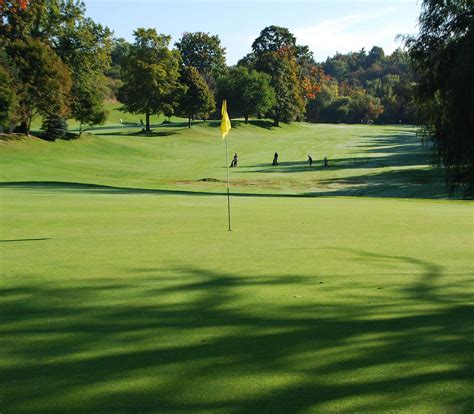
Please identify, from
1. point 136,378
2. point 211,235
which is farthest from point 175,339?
point 211,235

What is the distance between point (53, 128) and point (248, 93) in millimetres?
49870

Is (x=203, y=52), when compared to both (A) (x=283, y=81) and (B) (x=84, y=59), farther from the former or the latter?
(B) (x=84, y=59)

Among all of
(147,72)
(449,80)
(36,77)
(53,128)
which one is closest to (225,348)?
(449,80)

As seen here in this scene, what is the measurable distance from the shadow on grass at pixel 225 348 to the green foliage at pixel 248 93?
104 meters

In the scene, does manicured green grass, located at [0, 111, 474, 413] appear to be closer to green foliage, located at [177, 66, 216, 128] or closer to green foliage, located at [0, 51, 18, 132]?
green foliage, located at [0, 51, 18, 132]

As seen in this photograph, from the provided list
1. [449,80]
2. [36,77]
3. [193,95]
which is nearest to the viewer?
[449,80]

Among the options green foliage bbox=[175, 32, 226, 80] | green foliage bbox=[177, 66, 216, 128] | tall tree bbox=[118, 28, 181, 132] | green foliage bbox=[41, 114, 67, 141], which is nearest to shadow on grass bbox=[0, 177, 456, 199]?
green foliage bbox=[41, 114, 67, 141]

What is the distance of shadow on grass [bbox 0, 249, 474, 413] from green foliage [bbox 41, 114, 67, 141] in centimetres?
6205

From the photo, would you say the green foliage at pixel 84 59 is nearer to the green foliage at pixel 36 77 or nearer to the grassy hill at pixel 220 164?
the grassy hill at pixel 220 164

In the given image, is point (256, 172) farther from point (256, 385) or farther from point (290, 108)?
point (290, 108)

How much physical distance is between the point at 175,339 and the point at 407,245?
6839 millimetres

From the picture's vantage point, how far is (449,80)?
20359mm

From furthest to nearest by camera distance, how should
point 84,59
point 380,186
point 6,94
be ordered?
point 84,59 < point 6,94 < point 380,186

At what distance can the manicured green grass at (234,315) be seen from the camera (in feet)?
12.6
